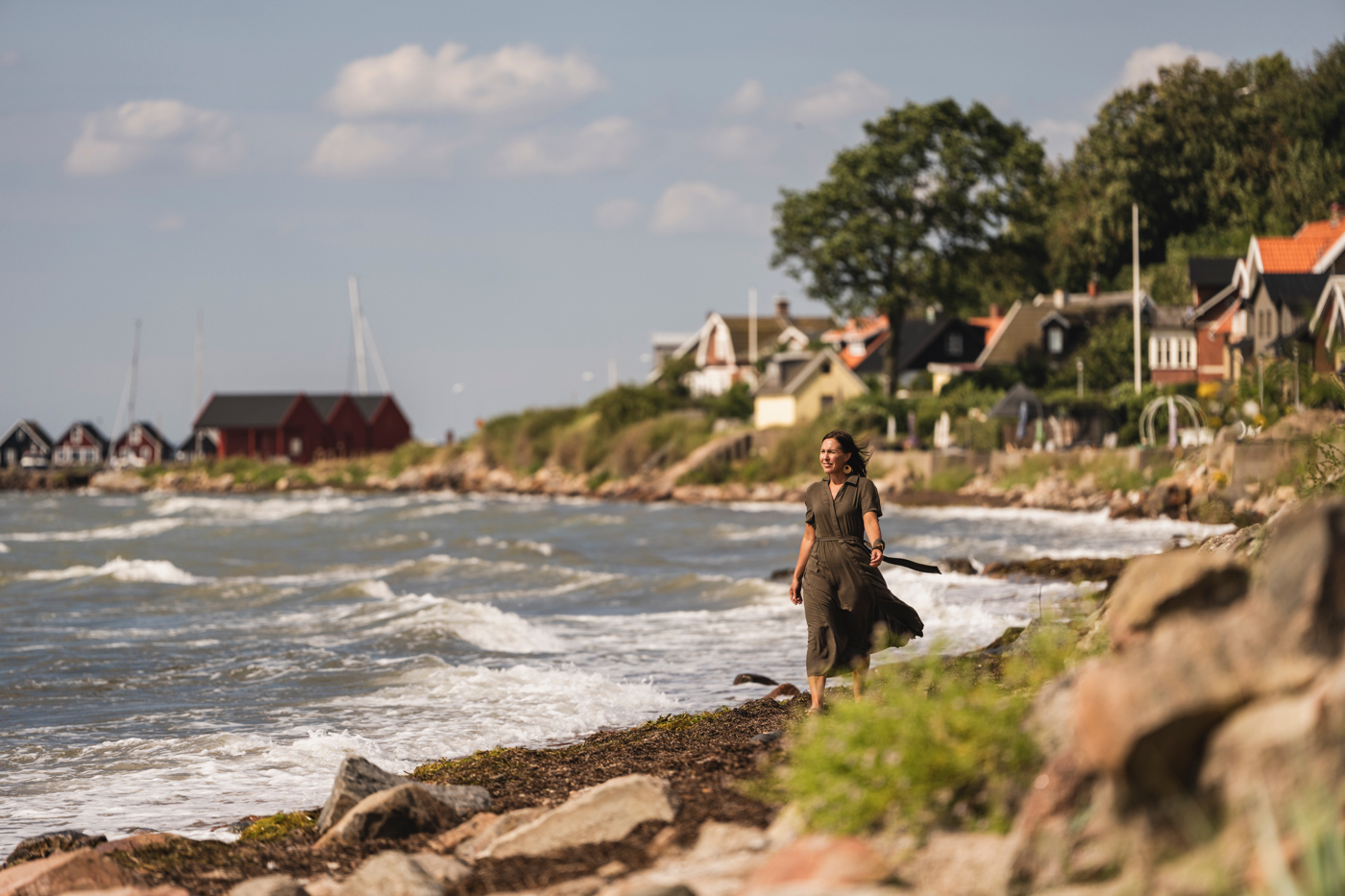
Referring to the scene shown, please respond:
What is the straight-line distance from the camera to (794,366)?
67625 millimetres

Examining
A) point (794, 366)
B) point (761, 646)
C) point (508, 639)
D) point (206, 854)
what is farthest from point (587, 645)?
point (794, 366)

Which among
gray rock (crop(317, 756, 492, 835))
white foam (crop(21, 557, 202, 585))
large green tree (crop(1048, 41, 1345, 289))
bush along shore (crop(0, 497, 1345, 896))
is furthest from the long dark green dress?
large green tree (crop(1048, 41, 1345, 289))

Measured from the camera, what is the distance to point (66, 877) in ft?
20.9

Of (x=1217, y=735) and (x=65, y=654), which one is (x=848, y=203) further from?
(x=1217, y=735)

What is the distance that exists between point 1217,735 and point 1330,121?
74132mm

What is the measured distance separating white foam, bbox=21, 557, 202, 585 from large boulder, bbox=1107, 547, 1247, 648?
23732mm

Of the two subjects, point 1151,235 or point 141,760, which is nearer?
point 141,760

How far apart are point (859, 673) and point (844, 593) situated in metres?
0.62

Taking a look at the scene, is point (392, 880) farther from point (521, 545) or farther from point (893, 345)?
point (893, 345)

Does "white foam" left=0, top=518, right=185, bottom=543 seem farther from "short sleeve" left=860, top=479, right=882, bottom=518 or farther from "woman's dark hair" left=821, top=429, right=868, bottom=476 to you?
"short sleeve" left=860, top=479, right=882, bottom=518

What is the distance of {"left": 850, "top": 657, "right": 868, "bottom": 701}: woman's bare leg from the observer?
307 inches

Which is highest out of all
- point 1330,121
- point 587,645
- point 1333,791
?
point 1330,121

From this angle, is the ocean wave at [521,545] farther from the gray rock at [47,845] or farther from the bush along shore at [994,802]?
the bush along shore at [994,802]

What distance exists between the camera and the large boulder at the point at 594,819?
5.89m
